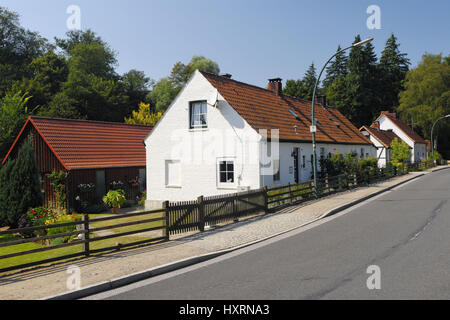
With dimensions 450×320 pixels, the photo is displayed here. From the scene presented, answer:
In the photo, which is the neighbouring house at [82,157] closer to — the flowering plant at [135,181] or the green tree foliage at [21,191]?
the flowering plant at [135,181]

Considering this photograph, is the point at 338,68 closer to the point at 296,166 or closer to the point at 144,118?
the point at 144,118

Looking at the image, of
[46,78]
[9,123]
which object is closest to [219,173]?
[9,123]

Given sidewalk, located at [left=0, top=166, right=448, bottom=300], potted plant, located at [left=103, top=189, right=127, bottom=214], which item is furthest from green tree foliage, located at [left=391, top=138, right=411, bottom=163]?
potted plant, located at [left=103, top=189, right=127, bottom=214]

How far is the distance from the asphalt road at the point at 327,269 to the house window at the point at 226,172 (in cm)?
798

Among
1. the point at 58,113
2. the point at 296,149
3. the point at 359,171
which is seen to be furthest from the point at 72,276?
the point at 58,113

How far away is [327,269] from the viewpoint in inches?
274

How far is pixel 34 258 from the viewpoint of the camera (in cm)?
1134

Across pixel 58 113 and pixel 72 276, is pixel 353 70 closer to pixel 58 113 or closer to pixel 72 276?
pixel 58 113

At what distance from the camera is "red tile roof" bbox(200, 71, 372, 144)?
19.4 metres

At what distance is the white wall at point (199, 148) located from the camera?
1819 cm

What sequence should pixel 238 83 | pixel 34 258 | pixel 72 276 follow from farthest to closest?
pixel 238 83 < pixel 34 258 < pixel 72 276

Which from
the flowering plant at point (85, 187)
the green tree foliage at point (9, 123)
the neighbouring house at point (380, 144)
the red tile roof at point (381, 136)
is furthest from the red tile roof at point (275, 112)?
the red tile roof at point (381, 136)

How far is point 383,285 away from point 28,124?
22686 mm
